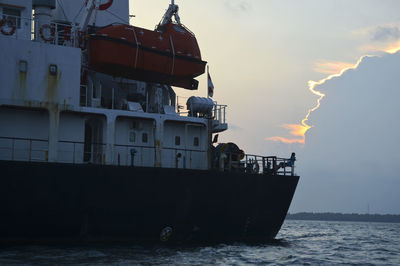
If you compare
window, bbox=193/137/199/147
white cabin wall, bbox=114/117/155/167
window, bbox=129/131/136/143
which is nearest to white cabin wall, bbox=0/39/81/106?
white cabin wall, bbox=114/117/155/167

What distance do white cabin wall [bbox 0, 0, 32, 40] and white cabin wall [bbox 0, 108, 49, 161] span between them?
3.29m

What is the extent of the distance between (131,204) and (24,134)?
198 inches

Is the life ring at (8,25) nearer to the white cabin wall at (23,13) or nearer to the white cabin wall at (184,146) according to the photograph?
the white cabin wall at (23,13)

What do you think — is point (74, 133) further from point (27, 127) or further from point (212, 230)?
point (212, 230)

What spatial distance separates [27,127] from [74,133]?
75.5 inches

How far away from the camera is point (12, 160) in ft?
66.1

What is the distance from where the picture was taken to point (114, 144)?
23.6 m

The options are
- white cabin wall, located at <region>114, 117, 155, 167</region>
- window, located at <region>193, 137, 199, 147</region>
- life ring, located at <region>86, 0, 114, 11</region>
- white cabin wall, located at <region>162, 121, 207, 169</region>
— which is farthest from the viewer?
life ring, located at <region>86, 0, 114, 11</region>

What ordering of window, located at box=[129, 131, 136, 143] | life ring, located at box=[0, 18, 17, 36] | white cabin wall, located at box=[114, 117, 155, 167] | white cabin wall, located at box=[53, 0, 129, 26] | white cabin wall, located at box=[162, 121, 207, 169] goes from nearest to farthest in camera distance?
life ring, located at box=[0, 18, 17, 36], white cabin wall, located at box=[114, 117, 155, 167], window, located at box=[129, 131, 136, 143], white cabin wall, located at box=[162, 121, 207, 169], white cabin wall, located at box=[53, 0, 129, 26]

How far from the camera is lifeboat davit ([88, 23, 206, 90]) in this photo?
23969 millimetres

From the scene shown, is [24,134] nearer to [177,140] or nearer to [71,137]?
[71,137]

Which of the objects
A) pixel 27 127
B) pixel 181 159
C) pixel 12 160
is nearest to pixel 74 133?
pixel 27 127

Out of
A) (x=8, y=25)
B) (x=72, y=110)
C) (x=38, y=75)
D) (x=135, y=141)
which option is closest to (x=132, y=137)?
(x=135, y=141)

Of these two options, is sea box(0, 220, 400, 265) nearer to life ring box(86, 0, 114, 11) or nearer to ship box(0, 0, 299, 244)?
ship box(0, 0, 299, 244)
